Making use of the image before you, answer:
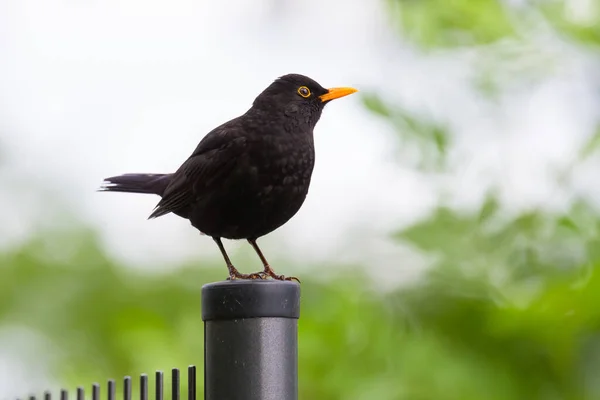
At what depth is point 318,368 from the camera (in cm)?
473

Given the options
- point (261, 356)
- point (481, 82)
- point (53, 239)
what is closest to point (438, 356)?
point (481, 82)

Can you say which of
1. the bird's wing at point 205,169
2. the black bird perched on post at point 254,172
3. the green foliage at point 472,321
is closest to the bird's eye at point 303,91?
the black bird perched on post at point 254,172

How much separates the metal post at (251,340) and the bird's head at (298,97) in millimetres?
1047

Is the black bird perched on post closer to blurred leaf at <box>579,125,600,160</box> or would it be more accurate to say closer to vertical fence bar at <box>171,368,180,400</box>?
vertical fence bar at <box>171,368,180,400</box>

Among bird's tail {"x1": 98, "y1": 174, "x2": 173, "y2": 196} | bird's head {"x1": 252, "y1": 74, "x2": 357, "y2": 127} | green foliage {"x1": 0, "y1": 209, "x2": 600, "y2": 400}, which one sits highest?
bird's head {"x1": 252, "y1": 74, "x2": 357, "y2": 127}

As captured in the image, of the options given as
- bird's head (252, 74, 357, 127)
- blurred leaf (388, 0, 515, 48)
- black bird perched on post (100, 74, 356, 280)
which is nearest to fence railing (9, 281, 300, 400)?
black bird perched on post (100, 74, 356, 280)

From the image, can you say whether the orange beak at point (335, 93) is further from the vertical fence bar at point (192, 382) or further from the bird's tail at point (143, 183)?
the vertical fence bar at point (192, 382)

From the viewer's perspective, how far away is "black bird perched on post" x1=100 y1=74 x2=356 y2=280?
3193mm

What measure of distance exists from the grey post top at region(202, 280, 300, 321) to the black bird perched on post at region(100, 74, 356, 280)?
558 mm

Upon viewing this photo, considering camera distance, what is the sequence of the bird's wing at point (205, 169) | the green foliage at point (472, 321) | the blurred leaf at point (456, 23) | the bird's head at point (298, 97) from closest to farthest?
the bird's wing at point (205, 169) → the bird's head at point (298, 97) → the green foliage at point (472, 321) → the blurred leaf at point (456, 23)

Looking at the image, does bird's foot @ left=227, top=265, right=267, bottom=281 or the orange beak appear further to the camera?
the orange beak

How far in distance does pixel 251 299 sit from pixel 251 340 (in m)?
0.12

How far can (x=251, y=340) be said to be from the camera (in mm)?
2592

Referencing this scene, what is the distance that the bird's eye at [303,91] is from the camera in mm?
3662
